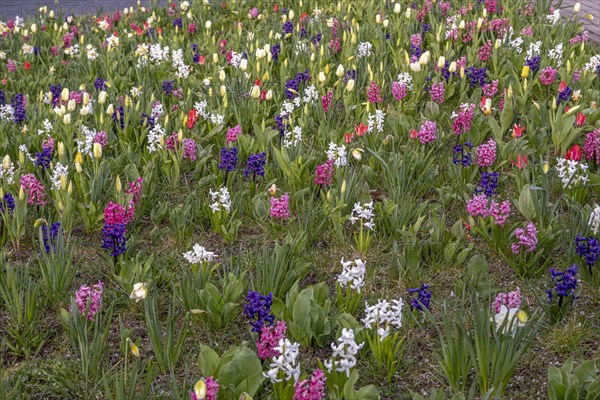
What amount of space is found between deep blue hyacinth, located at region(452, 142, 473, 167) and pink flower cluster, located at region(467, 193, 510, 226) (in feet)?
1.56

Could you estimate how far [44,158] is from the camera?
4.13 metres

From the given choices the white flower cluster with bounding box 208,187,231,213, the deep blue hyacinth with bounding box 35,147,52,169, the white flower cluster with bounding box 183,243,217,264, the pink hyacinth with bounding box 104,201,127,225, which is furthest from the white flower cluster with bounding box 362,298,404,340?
the deep blue hyacinth with bounding box 35,147,52,169

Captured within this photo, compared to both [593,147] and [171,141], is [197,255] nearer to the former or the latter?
[171,141]

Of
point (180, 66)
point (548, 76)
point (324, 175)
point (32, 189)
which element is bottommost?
point (180, 66)

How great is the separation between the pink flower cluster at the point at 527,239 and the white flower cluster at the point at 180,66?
11.3 ft

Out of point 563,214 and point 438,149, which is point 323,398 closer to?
point 563,214

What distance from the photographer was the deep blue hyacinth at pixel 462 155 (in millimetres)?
3863

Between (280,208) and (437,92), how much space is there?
6.06ft

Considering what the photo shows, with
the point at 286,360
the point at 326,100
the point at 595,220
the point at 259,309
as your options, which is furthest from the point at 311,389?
the point at 326,100

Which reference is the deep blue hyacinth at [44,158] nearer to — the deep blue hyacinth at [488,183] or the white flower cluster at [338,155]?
the white flower cluster at [338,155]

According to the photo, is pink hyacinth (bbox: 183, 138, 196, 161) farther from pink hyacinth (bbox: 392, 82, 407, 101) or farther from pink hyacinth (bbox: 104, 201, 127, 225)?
pink hyacinth (bbox: 392, 82, 407, 101)

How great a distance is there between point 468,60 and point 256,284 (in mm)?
3305

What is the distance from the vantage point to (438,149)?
438 centimetres

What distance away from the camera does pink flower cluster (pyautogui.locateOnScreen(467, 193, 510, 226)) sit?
3.31m
